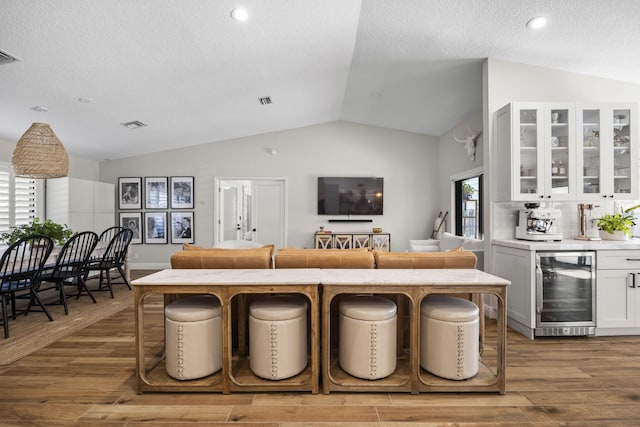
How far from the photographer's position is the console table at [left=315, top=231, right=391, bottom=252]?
249 inches

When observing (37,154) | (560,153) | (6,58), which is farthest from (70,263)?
(560,153)

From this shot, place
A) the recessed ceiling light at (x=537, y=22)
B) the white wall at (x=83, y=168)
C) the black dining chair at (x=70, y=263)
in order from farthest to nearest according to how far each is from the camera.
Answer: the white wall at (x=83, y=168), the black dining chair at (x=70, y=263), the recessed ceiling light at (x=537, y=22)

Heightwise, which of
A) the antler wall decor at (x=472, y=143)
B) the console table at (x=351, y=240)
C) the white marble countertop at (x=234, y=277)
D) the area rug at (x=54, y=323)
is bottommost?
the area rug at (x=54, y=323)

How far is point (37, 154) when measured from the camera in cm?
316

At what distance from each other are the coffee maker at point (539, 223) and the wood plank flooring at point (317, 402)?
1146 mm

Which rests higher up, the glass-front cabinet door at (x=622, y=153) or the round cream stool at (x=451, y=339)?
the glass-front cabinet door at (x=622, y=153)

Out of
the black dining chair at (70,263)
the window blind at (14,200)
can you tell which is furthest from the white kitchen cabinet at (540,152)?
the window blind at (14,200)

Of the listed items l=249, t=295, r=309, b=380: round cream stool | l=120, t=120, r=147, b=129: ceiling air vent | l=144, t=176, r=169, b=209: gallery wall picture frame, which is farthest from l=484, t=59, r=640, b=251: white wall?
l=144, t=176, r=169, b=209: gallery wall picture frame

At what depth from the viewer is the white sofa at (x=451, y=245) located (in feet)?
Answer: 12.6

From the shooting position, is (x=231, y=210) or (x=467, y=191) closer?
(x=467, y=191)

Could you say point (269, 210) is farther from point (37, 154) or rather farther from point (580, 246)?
point (580, 246)

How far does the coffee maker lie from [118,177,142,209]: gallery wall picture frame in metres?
6.75

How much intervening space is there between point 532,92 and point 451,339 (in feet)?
9.96

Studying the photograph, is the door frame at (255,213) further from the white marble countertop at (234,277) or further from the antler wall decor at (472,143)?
the white marble countertop at (234,277)
